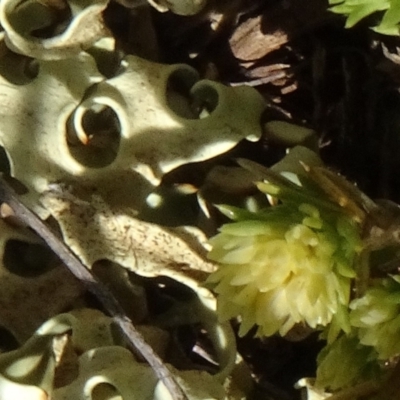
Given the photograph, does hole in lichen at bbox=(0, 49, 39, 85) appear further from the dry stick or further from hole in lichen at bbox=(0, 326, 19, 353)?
hole in lichen at bbox=(0, 326, 19, 353)

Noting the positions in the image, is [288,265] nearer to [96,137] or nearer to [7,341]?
[96,137]

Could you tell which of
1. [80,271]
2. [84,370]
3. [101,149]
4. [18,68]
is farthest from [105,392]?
[18,68]

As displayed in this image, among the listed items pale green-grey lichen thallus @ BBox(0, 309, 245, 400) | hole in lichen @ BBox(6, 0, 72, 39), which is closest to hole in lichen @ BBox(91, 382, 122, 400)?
pale green-grey lichen thallus @ BBox(0, 309, 245, 400)

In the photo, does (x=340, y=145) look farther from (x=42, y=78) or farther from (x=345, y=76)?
(x=42, y=78)

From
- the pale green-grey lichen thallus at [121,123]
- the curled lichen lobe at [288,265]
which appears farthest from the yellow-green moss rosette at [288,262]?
the pale green-grey lichen thallus at [121,123]

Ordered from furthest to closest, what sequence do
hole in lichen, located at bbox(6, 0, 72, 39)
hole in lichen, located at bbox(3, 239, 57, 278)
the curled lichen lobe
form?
hole in lichen, located at bbox(3, 239, 57, 278)
hole in lichen, located at bbox(6, 0, 72, 39)
the curled lichen lobe
